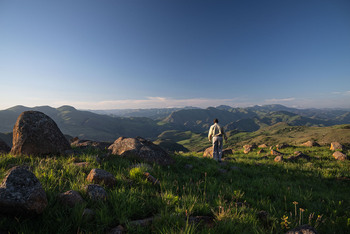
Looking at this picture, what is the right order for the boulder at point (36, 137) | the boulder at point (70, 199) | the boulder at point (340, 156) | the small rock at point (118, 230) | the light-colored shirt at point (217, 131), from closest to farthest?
the small rock at point (118, 230) < the boulder at point (70, 199) < the boulder at point (36, 137) < the boulder at point (340, 156) < the light-colored shirt at point (217, 131)

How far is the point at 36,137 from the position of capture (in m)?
7.42

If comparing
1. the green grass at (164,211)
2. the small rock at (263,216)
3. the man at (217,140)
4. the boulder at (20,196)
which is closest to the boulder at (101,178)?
the green grass at (164,211)

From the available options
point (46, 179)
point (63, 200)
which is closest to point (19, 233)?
point (63, 200)

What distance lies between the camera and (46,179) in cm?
409

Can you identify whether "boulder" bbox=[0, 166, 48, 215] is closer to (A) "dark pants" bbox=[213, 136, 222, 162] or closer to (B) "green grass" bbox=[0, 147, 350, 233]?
(B) "green grass" bbox=[0, 147, 350, 233]

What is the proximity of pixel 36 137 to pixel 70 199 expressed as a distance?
22.0 feet

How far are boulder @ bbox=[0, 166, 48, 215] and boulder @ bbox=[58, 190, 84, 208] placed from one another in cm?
39

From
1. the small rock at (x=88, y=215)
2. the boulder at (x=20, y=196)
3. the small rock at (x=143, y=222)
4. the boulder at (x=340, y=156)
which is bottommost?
the boulder at (x=340, y=156)

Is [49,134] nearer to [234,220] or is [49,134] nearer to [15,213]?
[15,213]

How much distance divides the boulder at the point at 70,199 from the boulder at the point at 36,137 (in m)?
5.98

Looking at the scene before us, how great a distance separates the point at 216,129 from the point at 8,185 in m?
13.4

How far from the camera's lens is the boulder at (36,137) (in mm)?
7185

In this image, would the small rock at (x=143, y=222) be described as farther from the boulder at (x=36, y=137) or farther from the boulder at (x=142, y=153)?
the boulder at (x=36, y=137)

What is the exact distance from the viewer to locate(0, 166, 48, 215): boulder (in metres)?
2.47
